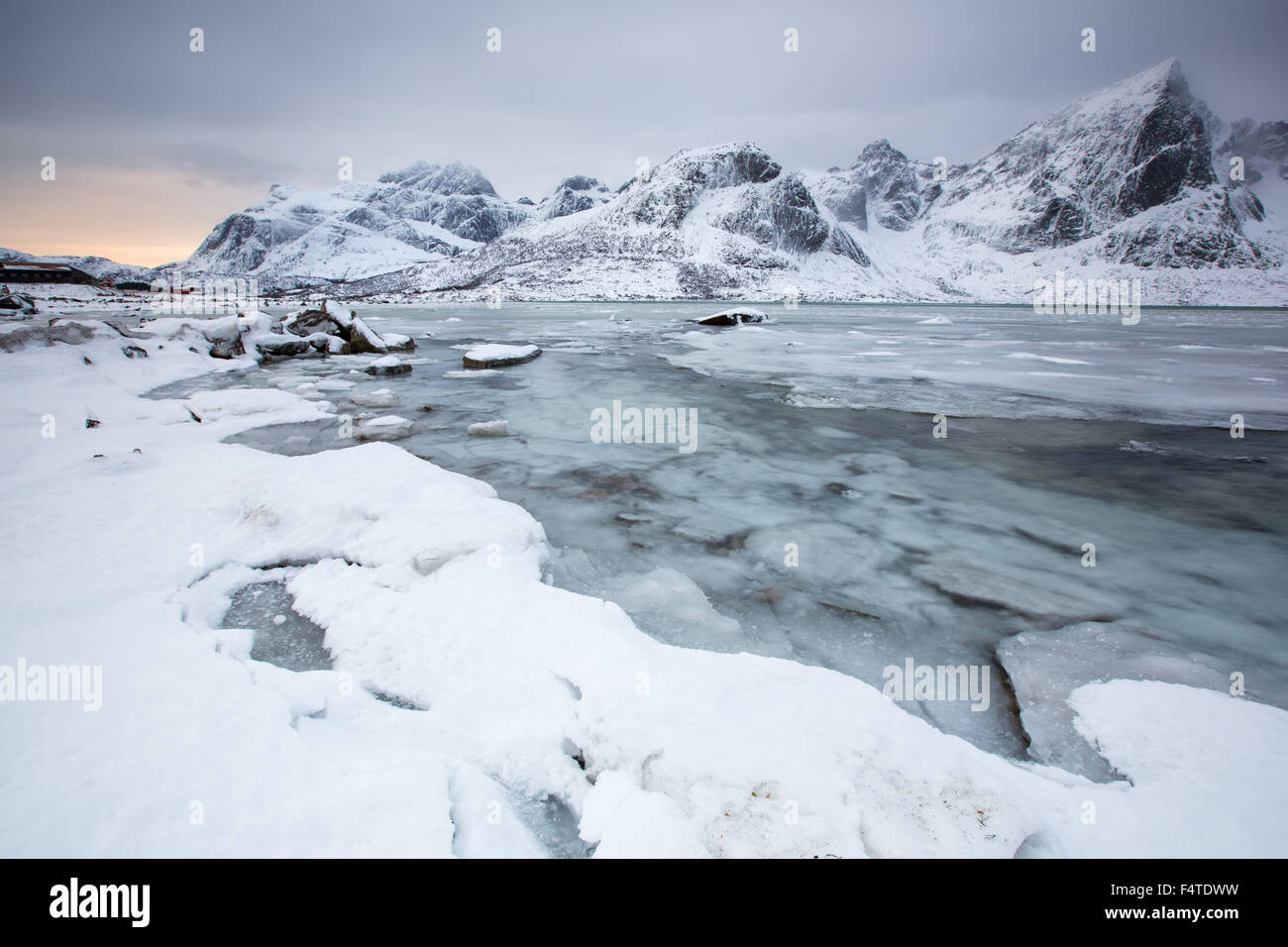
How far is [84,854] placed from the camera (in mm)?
1450

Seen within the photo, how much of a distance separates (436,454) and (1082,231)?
644ft

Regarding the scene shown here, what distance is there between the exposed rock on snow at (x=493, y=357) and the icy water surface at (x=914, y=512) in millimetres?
2130

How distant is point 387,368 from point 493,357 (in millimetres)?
2324

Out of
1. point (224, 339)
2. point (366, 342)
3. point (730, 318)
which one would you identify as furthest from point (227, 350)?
point (730, 318)

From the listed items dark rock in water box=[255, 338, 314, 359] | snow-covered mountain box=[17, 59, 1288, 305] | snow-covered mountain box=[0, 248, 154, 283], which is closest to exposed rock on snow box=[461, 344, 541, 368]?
dark rock in water box=[255, 338, 314, 359]

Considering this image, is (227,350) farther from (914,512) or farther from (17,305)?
A: (17,305)

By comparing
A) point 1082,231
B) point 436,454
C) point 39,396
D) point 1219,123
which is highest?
point 1219,123

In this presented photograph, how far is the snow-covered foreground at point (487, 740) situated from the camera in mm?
1629

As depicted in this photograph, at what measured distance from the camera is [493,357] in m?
13.1

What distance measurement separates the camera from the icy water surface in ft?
10.0

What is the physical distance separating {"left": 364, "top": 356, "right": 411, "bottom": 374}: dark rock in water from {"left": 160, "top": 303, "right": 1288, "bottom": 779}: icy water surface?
1415 mm
